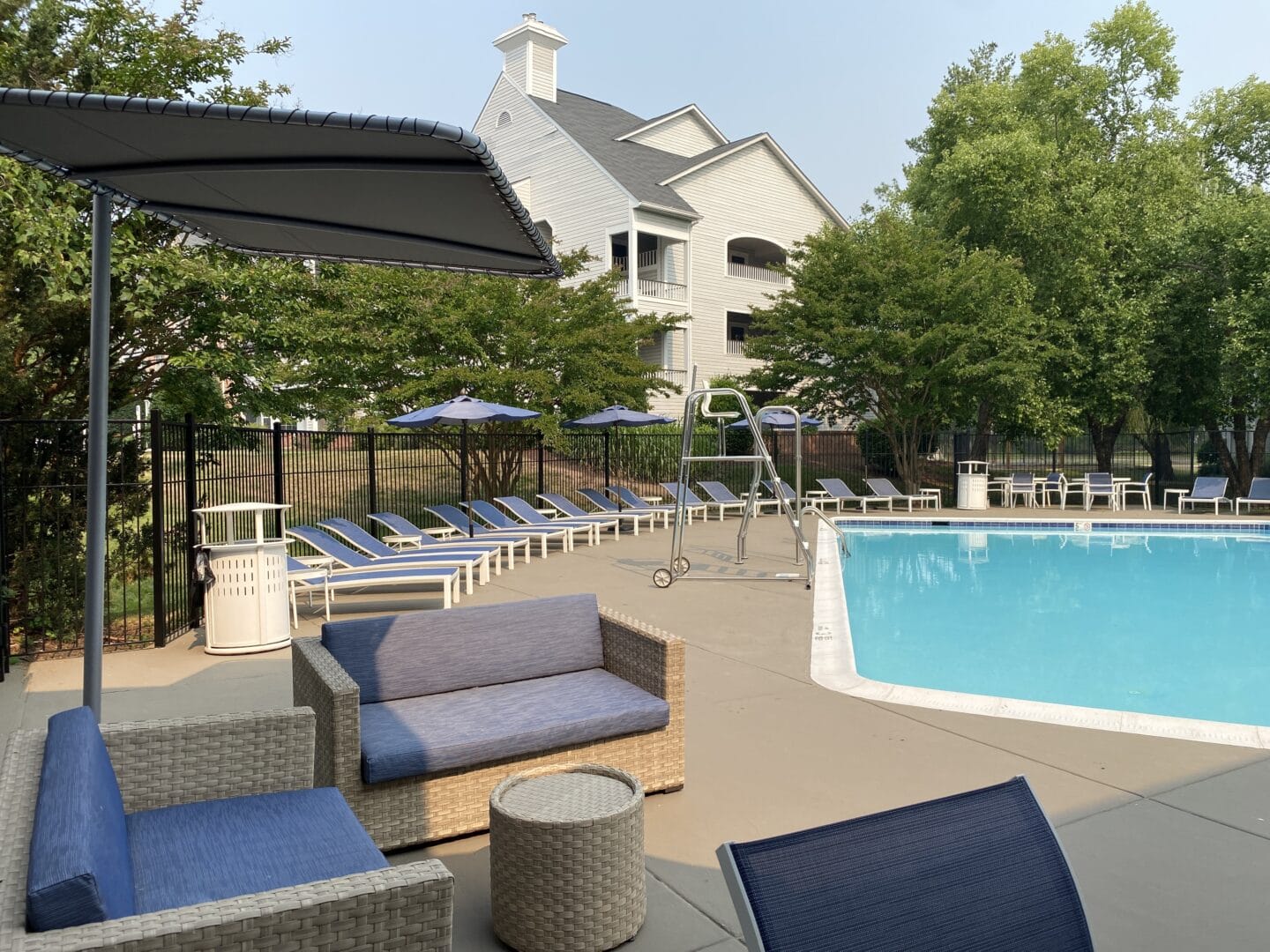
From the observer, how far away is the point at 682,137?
30.1 metres

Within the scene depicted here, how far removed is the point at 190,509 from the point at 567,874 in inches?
241

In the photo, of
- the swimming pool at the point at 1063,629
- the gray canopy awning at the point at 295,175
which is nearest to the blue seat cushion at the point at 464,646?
the gray canopy awning at the point at 295,175

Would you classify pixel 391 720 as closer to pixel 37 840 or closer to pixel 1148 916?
pixel 37 840

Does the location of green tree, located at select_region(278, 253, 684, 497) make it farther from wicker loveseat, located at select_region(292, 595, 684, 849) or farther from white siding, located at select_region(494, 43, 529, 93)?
white siding, located at select_region(494, 43, 529, 93)

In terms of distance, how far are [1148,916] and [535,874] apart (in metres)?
2.00

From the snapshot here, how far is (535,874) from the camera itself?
9.11ft

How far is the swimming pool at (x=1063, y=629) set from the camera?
6.19m

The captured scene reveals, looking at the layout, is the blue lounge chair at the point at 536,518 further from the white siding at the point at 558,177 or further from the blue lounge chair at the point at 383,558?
the white siding at the point at 558,177

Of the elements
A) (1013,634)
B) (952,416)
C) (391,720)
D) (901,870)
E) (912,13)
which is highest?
(912,13)

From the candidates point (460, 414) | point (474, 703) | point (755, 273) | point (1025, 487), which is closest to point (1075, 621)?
point (474, 703)

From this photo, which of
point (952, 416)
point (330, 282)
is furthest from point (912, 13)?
point (330, 282)

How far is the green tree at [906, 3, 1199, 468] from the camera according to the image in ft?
70.6

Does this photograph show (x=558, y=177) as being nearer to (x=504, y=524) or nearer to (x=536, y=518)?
(x=536, y=518)

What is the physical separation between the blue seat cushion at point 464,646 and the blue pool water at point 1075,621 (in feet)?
11.3
